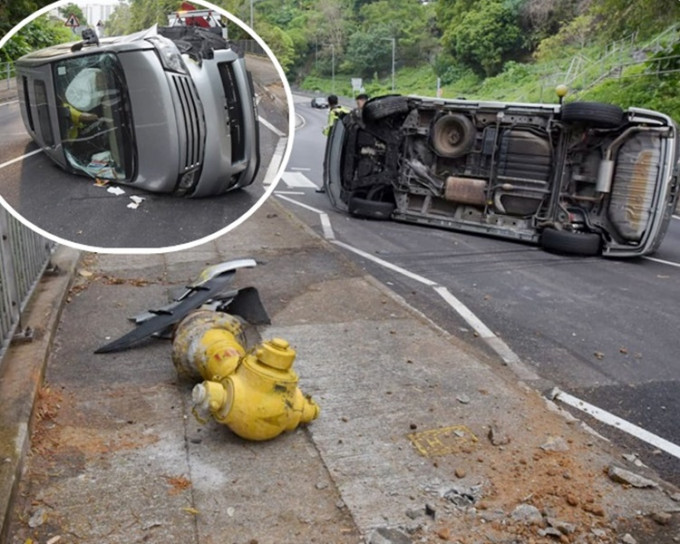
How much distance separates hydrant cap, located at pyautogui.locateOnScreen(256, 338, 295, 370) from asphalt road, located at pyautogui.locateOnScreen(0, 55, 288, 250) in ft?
7.99

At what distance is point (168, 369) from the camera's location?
18.1ft

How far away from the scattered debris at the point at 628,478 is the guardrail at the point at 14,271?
156 inches

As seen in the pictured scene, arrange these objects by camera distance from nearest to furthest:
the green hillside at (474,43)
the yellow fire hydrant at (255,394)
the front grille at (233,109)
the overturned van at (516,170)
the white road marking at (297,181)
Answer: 1. the front grille at (233,109)
2. the green hillside at (474,43)
3. the yellow fire hydrant at (255,394)
4. the overturned van at (516,170)
5. the white road marking at (297,181)

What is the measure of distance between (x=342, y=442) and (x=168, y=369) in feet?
5.58

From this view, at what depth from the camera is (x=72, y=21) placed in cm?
158

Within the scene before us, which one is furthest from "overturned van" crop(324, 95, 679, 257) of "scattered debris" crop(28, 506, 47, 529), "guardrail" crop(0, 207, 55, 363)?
"scattered debris" crop(28, 506, 47, 529)

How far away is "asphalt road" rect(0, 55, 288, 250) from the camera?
1.56 metres

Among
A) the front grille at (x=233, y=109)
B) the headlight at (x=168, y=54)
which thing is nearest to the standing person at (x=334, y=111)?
the front grille at (x=233, y=109)

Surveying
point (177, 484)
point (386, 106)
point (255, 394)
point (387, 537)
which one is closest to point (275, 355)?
point (255, 394)

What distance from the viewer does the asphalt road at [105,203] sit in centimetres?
156

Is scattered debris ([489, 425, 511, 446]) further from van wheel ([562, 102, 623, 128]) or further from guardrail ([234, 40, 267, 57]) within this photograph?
van wheel ([562, 102, 623, 128])

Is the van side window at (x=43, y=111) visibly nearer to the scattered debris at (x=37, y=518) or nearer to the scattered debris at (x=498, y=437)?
the scattered debris at (x=37, y=518)

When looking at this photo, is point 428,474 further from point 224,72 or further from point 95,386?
point 224,72

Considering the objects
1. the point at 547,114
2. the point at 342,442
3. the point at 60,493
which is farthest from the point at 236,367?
the point at 547,114
